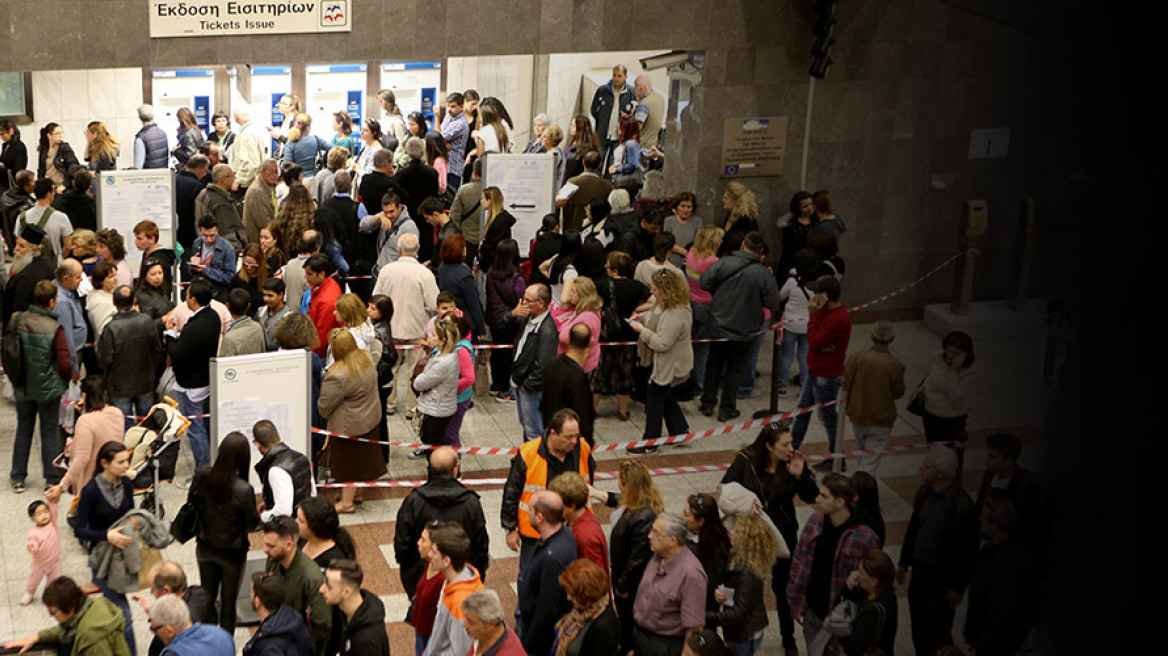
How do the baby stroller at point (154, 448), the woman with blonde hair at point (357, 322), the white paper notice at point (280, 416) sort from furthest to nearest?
the woman with blonde hair at point (357, 322), the white paper notice at point (280, 416), the baby stroller at point (154, 448)

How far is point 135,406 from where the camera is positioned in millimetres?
10016

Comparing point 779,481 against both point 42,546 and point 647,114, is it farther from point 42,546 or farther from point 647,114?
point 647,114

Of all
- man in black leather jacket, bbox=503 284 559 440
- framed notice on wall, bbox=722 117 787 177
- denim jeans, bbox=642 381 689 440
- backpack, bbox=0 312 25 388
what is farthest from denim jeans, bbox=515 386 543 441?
framed notice on wall, bbox=722 117 787 177

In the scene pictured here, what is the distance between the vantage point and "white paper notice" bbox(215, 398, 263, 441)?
852cm

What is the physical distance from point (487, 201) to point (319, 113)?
650 centimetres

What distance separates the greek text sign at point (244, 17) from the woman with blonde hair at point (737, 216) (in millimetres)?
4610

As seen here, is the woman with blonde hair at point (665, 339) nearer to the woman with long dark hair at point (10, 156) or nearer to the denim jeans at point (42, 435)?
the denim jeans at point (42, 435)

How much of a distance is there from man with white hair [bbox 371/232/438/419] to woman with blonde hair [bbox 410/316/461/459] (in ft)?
4.34

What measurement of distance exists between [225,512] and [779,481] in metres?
3.52

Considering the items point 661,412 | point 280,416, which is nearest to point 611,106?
point 661,412

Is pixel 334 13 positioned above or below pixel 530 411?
above

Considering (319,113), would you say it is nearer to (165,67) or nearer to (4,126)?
(4,126)

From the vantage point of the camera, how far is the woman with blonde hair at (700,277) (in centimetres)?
1162

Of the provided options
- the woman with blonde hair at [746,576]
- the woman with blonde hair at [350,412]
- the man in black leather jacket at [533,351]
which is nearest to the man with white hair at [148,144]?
the woman with blonde hair at [350,412]
